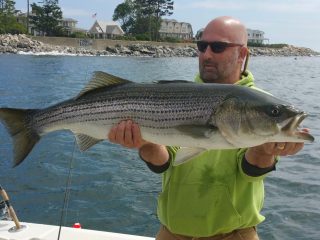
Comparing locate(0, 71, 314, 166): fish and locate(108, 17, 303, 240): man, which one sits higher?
locate(0, 71, 314, 166): fish

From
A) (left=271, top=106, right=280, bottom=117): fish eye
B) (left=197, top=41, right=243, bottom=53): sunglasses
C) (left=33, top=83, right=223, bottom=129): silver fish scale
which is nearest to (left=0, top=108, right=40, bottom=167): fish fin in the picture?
(left=33, top=83, right=223, bottom=129): silver fish scale

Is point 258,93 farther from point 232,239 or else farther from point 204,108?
point 232,239

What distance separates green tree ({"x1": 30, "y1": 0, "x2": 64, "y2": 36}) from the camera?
10732 cm

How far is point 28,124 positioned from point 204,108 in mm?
1670

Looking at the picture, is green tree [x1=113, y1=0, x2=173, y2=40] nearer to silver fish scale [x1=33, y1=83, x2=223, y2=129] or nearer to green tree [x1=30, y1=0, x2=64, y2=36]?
green tree [x1=30, y1=0, x2=64, y2=36]

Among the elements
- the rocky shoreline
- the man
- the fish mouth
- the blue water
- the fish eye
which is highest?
the fish eye

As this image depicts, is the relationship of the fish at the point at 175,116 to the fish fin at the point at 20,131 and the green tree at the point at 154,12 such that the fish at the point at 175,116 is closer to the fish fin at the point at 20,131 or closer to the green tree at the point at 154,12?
the fish fin at the point at 20,131

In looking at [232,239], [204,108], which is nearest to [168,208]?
[232,239]

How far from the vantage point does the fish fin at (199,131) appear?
11.6 feet

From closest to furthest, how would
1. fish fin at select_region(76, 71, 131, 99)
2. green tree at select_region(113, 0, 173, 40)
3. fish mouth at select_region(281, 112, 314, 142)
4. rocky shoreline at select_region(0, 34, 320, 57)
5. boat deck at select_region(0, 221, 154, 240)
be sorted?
fish mouth at select_region(281, 112, 314, 142)
fish fin at select_region(76, 71, 131, 99)
boat deck at select_region(0, 221, 154, 240)
rocky shoreline at select_region(0, 34, 320, 57)
green tree at select_region(113, 0, 173, 40)

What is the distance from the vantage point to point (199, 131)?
3.56 meters

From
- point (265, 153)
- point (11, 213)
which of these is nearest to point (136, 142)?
point (265, 153)

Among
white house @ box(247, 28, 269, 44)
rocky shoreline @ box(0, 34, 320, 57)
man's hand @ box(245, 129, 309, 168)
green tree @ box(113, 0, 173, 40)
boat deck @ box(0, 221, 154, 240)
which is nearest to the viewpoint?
man's hand @ box(245, 129, 309, 168)

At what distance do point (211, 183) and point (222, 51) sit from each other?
3.67 feet
